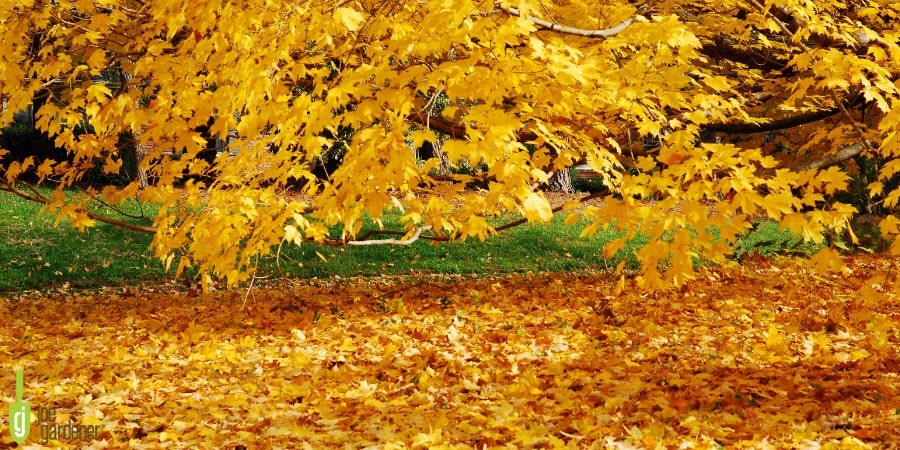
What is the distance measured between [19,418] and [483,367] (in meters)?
2.81

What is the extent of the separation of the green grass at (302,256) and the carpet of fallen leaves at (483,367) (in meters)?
1.93

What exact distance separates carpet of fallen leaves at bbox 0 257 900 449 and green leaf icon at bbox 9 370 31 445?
2.5 inches

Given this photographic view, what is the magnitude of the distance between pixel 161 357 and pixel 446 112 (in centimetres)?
317

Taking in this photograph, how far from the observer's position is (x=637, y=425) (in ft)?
12.9

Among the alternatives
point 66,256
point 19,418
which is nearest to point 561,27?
point 19,418

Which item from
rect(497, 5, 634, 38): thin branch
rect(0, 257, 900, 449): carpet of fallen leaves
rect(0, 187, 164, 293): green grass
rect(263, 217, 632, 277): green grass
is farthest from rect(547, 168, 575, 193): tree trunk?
rect(497, 5, 634, 38): thin branch

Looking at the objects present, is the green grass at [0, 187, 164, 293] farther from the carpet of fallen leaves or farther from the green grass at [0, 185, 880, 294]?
the carpet of fallen leaves

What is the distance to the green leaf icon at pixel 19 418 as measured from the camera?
404cm

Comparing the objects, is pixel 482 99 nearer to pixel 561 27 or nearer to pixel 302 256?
pixel 561 27

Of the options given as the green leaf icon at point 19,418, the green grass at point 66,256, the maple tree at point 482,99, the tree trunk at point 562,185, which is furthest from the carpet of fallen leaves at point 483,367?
the tree trunk at point 562,185

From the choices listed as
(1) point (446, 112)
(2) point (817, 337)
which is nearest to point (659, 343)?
(2) point (817, 337)

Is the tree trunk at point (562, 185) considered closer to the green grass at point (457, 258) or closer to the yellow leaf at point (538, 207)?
the green grass at point (457, 258)

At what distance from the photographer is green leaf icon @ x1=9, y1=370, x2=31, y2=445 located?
159 inches

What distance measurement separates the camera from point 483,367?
5.29 metres
